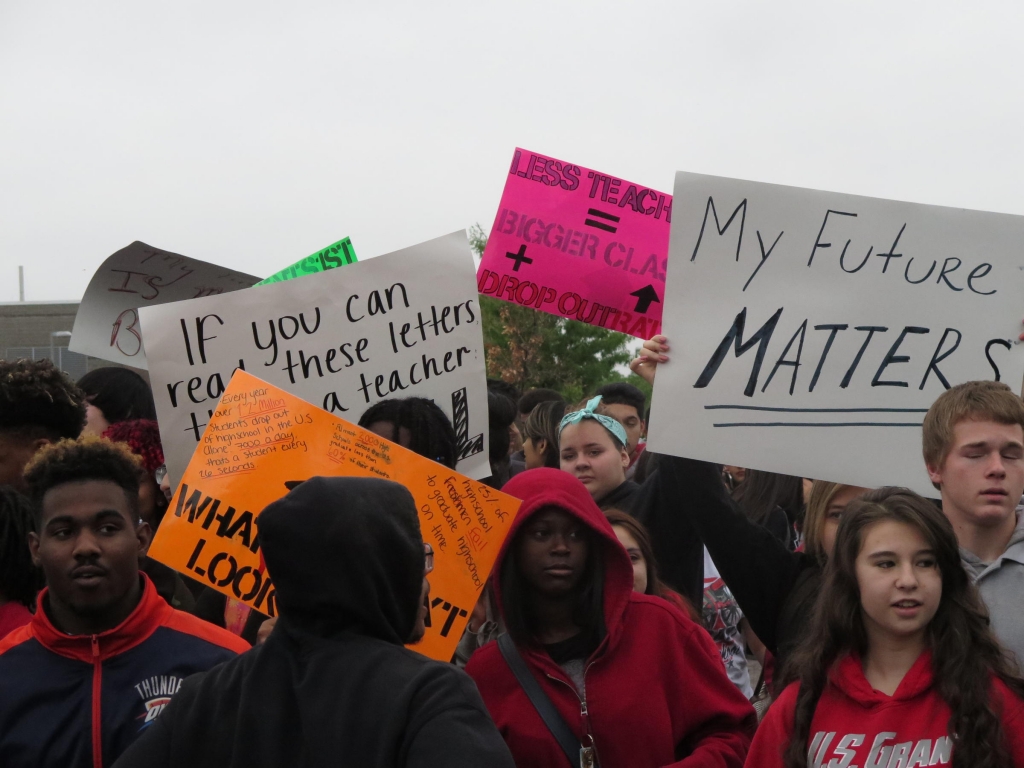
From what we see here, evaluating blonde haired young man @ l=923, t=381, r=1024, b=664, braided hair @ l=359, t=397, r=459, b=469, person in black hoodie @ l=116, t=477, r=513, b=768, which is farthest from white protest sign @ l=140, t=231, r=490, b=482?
person in black hoodie @ l=116, t=477, r=513, b=768

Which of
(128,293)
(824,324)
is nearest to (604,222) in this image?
(824,324)

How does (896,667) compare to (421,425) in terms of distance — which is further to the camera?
(421,425)

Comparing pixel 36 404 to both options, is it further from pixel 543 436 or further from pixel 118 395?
pixel 543 436

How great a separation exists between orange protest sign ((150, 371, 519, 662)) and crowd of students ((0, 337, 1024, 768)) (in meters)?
0.15

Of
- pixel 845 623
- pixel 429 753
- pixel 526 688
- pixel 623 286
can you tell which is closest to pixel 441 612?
pixel 526 688

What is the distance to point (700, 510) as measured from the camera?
138 inches

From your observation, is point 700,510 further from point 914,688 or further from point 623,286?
point 623,286

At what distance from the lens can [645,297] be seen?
5.41 meters

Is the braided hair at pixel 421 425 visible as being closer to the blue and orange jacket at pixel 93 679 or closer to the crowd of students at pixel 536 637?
the crowd of students at pixel 536 637

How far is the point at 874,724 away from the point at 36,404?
3.05m

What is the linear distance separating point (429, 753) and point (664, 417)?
87.0 inches

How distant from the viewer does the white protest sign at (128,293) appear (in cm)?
554

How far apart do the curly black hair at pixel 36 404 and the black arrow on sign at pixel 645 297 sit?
2.57 metres

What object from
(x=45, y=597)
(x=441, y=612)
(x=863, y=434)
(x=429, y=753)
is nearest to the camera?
(x=429, y=753)
